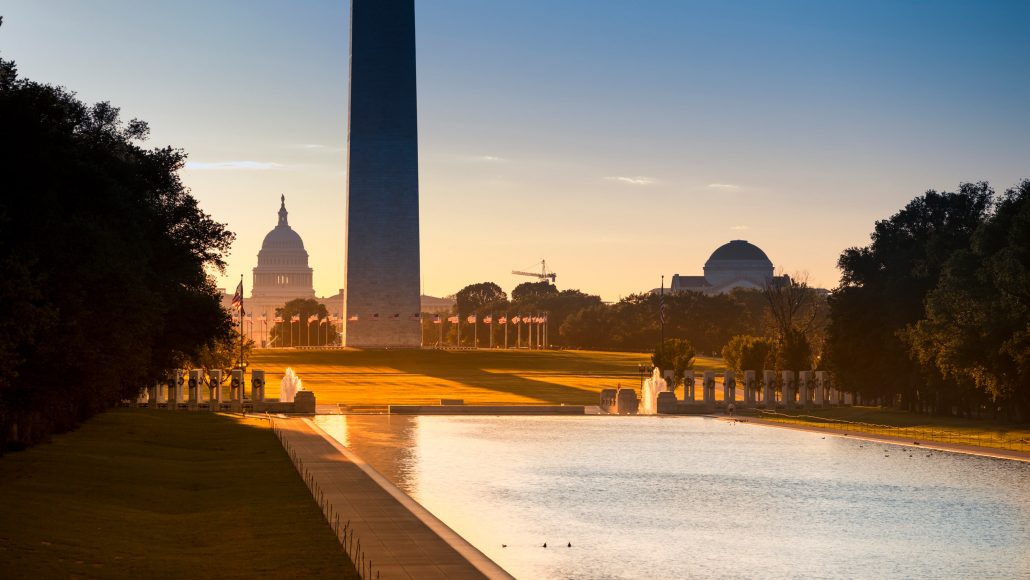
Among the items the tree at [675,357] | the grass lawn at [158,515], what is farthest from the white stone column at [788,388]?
the grass lawn at [158,515]

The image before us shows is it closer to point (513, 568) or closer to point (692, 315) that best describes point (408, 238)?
point (692, 315)

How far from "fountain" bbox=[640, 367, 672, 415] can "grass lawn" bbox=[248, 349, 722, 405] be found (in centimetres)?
439

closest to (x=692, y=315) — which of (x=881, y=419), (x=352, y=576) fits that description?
(x=881, y=419)

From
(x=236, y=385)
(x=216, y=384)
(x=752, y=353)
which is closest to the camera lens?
(x=216, y=384)

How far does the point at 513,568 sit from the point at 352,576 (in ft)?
12.2

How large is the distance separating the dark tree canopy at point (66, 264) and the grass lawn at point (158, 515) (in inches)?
81.4

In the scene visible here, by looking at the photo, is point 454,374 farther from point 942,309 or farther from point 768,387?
point 942,309

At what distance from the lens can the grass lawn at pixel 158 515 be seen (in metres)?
19.7

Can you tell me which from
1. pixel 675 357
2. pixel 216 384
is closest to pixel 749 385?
pixel 675 357

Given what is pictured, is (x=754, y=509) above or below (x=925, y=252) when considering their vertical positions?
below

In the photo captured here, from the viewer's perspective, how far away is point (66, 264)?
36375mm

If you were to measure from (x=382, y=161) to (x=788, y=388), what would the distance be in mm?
39230

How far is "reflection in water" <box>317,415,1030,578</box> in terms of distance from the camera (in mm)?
22047

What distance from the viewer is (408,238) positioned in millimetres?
109125
